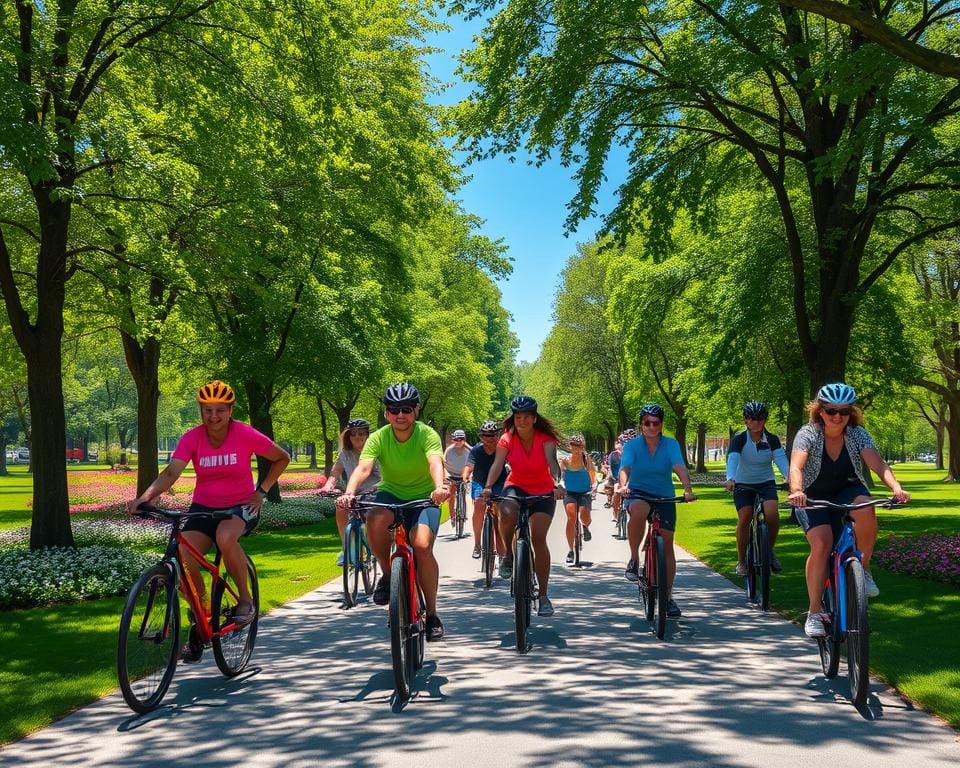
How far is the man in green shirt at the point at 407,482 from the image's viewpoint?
6.25 metres

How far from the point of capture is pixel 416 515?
6.41 m

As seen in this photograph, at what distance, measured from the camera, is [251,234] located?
15.0 metres

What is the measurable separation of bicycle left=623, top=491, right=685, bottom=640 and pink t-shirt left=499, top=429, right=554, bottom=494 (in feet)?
2.67

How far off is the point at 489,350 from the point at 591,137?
205 feet

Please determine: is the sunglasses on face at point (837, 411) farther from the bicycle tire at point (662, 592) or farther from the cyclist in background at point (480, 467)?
the cyclist in background at point (480, 467)

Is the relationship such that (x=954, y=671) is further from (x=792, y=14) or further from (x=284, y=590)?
(x=792, y=14)

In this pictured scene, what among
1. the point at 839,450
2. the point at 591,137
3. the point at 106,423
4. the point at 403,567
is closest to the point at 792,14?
the point at 591,137

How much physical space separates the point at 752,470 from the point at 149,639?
6.61 m

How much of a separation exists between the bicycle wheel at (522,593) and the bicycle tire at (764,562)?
304cm

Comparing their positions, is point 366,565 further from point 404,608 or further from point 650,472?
point 404,608

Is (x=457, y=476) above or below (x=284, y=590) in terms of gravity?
above

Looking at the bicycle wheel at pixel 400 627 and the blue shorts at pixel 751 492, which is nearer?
the bicycle wheel at pixel 400 627

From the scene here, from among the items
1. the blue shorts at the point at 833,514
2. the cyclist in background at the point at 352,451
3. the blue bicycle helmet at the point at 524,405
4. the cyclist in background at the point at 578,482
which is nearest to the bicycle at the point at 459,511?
the cyclist in background at the point at 578,482

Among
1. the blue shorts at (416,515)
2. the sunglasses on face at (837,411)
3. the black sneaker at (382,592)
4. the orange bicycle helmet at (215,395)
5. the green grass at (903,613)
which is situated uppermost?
the orange bicycle helmet at (215,395)
